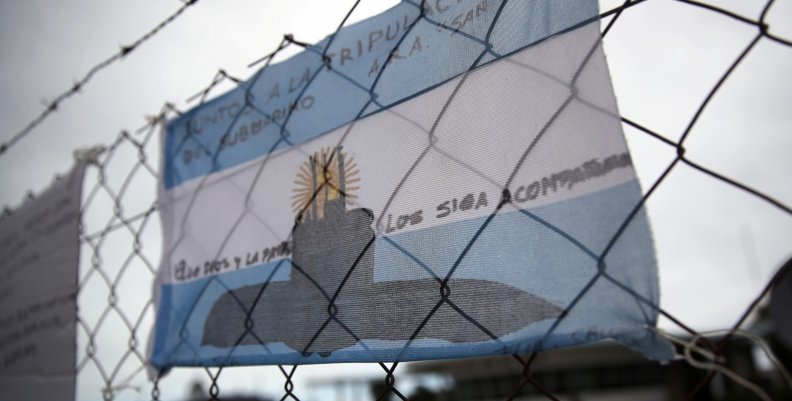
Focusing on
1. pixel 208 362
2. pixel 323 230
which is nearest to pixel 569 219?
pixel 323 230

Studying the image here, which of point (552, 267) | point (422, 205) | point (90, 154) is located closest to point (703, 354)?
point (552, 267)

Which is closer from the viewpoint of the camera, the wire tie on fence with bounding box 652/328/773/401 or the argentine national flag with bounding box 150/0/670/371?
the wire tie on fence with bounding box 652/328/773/401

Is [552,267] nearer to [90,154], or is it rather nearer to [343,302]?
[343,302]

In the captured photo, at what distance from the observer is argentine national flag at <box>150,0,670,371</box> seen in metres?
0.53

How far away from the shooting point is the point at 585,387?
1273 cm

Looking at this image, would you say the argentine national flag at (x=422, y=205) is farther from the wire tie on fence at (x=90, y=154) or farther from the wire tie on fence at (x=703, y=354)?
the wire tie on fence at (x=90, y=154)

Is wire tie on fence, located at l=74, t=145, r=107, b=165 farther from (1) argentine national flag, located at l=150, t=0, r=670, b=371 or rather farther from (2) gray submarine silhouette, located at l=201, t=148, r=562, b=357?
(2) gray submarine silhouette, located at l=201, t=148, r=562, b=357

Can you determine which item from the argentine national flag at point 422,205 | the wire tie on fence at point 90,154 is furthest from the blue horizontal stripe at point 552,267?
the wire tie on fence at point 90,154

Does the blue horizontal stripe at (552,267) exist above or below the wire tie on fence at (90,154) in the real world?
below

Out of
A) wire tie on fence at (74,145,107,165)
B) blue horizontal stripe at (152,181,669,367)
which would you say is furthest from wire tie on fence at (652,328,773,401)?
wire tie on fence at (74,145,107,165)

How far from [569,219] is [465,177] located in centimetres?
12

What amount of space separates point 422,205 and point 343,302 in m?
0.15

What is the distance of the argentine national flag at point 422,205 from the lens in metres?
0.53

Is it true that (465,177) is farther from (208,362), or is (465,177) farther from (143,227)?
(143,227)
